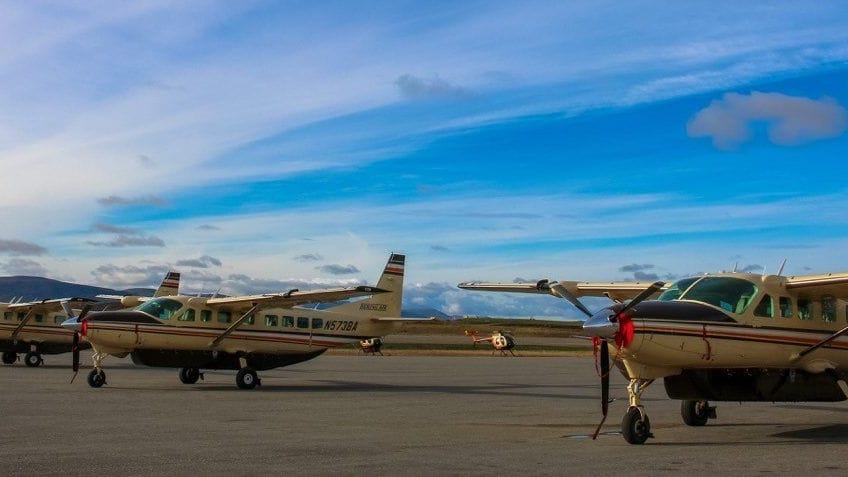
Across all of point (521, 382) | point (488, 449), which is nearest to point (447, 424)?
point (488, 449)

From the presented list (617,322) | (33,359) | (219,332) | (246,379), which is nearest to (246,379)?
(246,379)

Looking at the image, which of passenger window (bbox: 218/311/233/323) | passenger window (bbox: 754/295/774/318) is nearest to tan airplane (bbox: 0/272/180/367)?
passenger window (bbox: 218/311/233/323)

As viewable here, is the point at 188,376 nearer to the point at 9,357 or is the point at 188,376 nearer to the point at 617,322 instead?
the point at 9,357

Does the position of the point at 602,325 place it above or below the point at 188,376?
above

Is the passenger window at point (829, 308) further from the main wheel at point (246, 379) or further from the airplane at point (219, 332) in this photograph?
the main wheel at point (246, 379)

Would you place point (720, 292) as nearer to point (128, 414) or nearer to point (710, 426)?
point (710, 426)

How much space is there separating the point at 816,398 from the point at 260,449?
8.54m

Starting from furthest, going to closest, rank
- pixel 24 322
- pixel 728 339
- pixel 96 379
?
1. pixel 24 322
2. pixel 96 379
3. pixel 728 339

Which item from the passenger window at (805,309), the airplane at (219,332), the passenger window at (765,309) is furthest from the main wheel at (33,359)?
the passenger window at (805,309)

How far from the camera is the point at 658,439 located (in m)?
12.6

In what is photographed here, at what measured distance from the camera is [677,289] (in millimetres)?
13242

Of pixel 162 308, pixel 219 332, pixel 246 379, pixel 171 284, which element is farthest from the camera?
pixel 171 284

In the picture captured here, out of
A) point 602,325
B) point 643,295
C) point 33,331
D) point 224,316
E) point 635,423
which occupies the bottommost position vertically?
point 635,423

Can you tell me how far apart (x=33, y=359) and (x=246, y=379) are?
652 inches
